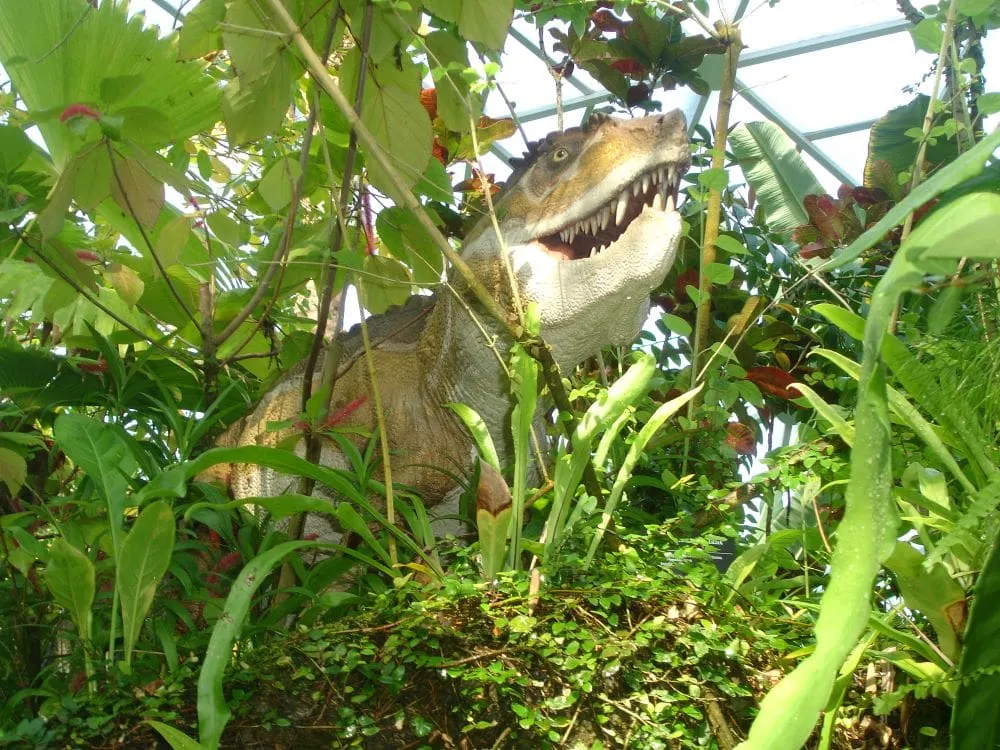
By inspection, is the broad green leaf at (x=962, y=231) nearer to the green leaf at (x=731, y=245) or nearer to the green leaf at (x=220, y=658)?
the green leaf at (x=220, y=658)

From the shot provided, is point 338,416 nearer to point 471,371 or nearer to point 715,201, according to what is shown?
point 471,371

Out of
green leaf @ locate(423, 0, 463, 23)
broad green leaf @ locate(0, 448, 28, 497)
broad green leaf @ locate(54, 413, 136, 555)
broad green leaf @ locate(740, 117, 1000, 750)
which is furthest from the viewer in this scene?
green leaf @ locate(423, 0, 463, 23)

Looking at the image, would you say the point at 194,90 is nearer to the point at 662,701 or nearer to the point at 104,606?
the point at 104,606

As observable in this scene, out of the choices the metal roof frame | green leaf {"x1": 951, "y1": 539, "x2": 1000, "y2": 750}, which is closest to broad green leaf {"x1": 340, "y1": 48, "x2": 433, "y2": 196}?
green leaf {"x1": 951, "y1": 539, "x2": 1000, "y2": 750}

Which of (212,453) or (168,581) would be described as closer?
(212,453)

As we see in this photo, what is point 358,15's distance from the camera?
1474mm

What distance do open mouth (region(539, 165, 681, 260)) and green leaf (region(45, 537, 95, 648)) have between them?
76 centimetres

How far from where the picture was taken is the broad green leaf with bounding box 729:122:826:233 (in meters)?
3.27

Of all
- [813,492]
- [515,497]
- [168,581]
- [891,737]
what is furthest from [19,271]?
[891,737]

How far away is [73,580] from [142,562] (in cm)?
8

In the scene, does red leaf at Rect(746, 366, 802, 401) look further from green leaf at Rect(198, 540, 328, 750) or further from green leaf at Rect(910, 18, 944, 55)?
green leaf at Rect(198, 540, 328, 750)

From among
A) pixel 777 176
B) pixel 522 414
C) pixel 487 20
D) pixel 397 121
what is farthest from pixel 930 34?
pixel 777 176

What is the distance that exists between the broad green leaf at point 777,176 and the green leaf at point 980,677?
8.38 ft

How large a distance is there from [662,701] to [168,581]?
702mm
